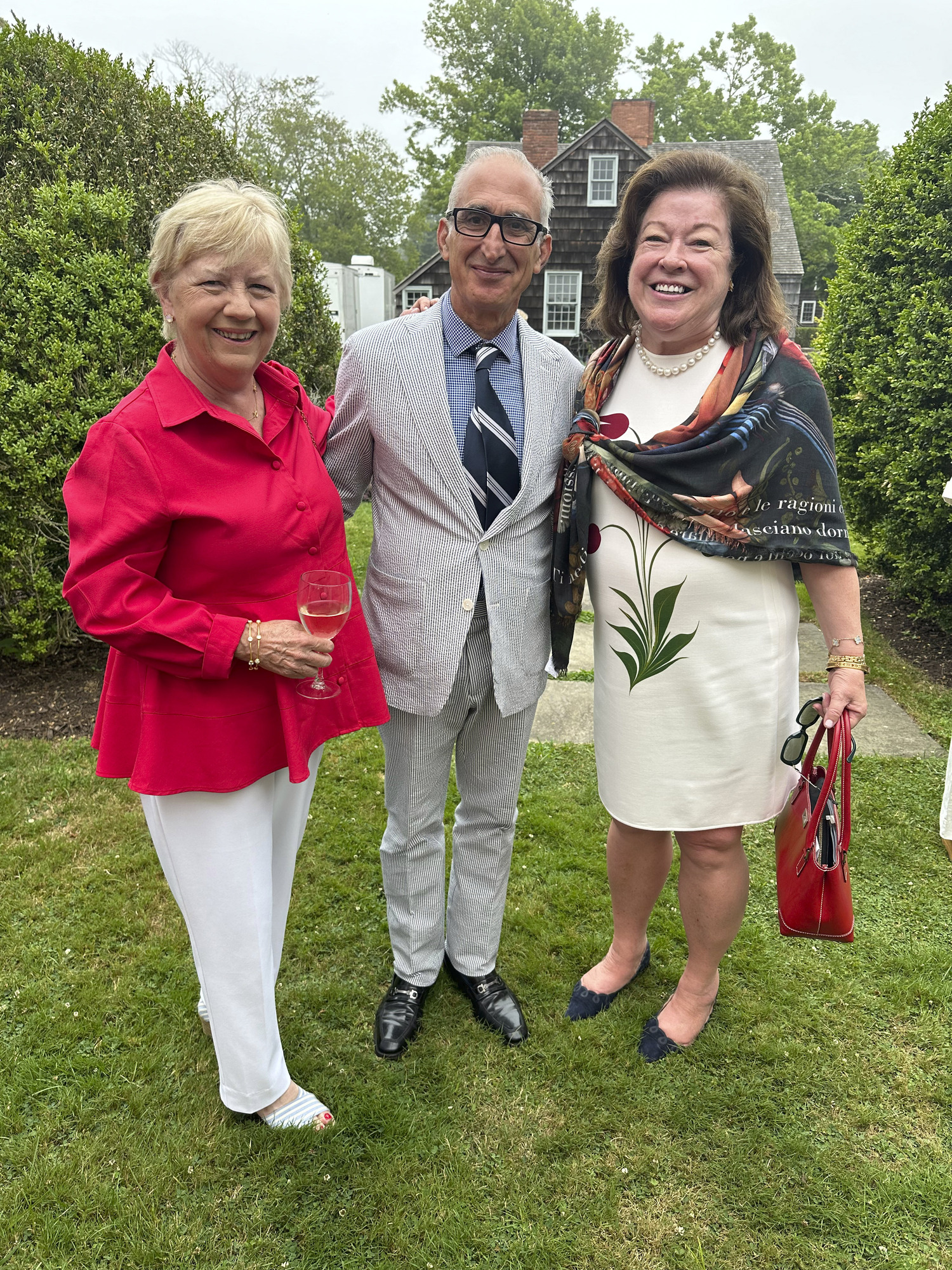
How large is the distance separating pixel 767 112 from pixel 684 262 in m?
47.0

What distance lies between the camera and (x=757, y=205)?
2.14 m

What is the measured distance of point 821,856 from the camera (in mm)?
2154

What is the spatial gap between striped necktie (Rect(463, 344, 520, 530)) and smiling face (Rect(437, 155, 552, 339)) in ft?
0.40

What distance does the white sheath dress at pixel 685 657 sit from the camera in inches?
87.2

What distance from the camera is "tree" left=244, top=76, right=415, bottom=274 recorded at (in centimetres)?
3391

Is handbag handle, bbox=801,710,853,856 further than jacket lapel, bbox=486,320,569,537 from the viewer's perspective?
No

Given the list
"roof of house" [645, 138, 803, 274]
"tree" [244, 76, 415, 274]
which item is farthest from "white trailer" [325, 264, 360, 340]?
"tree" [244, 76, 415, 274]

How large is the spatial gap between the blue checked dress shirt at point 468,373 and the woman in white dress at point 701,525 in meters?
0.18

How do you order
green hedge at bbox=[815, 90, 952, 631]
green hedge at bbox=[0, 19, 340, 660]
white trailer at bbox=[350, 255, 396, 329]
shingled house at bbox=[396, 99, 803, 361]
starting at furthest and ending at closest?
white trailer at bbox=[350, 255, 396, 329], shingled house at bbox=[396, 99, 803, 361], green hedge at bbox=[815, 90, 952, 631], green hedge at bbox=[0, 19, 340, 660]

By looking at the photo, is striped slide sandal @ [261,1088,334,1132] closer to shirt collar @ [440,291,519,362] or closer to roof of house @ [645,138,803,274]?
shirt collar @ [440,291,519,362]

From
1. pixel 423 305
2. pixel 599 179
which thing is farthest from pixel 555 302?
pixel 423 305

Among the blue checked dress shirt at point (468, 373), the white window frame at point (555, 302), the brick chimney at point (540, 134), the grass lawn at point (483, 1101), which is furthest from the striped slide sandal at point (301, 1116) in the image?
the brick chimney at point (540, 134)

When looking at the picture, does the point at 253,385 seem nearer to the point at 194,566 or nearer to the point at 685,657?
the point at 194,566

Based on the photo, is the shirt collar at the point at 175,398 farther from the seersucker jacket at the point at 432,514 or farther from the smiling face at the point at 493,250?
the smiling face at the point at 493,250
